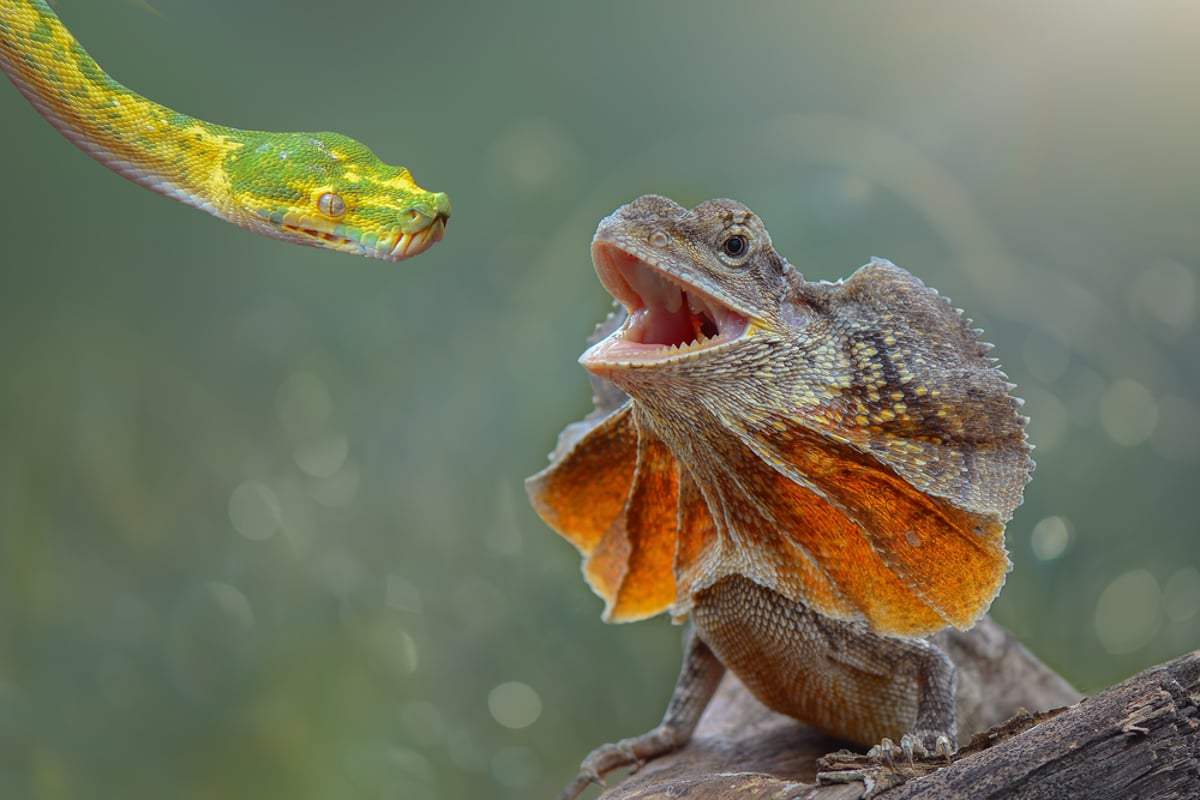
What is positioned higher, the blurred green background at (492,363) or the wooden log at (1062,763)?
the blurred green background at (492,363)

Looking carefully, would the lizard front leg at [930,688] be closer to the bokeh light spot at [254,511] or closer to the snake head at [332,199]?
the snake head at [332,199]

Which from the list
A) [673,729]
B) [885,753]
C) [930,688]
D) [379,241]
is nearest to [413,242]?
[379,241]

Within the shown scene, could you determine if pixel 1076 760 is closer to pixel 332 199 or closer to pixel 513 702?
pixel 332 199

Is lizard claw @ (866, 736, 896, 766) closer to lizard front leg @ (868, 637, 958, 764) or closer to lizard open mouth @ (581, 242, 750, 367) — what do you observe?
lizard front leg @ (868, 637, 958, 764)

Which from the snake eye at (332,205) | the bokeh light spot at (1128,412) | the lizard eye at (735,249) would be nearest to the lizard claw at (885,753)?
the lizard eye at (735,249)

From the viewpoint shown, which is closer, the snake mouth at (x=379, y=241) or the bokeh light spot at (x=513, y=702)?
the snake mouth at (x=379, y=241)

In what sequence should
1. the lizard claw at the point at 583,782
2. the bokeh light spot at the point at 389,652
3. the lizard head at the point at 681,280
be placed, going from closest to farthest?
the lizard head at the point at 681,280 → the lizard claw at the point at 583,782 → the bokeh light spot at the point at 389,652

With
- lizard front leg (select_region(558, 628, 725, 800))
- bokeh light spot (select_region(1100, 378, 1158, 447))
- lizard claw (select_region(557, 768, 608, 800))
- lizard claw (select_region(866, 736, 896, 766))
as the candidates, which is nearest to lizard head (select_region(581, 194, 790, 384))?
lizard claw (select_region(866, 736, 896, 766))
